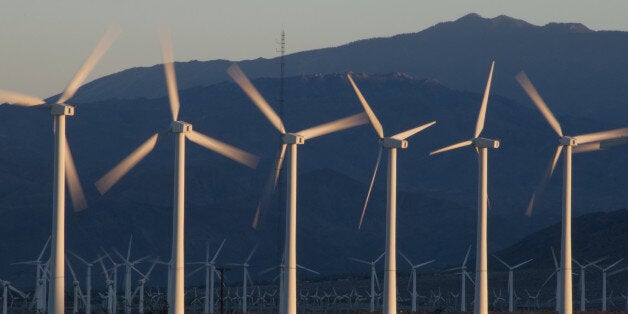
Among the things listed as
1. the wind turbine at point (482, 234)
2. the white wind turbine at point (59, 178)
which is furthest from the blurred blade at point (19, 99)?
the wind turbine at point (482, 234)

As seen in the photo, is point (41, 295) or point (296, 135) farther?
point (41, 295)

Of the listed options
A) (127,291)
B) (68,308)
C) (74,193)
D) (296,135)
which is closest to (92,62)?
(74,193)

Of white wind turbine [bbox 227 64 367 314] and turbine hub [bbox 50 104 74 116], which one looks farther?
white wind turbine [bbox 227 64 367 314]

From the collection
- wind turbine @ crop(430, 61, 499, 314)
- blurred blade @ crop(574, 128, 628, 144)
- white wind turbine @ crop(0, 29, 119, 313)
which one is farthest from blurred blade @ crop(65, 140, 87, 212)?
blurred blade @ crop(574, 128, 628, 144)

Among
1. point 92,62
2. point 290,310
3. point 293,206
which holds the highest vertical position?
point 92,62

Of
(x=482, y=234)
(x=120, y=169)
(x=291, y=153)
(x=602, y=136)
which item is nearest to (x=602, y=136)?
(x=602, y=136)

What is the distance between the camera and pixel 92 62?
227 ft

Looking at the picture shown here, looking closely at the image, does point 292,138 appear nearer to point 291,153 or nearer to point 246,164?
point 291,153

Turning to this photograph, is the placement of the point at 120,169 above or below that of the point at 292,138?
below

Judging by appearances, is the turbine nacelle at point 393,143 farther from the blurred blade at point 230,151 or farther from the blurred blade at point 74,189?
the blurred blade at point 74,189

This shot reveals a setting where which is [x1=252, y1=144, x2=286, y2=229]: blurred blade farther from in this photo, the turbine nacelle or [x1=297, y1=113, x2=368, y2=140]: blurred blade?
the turbine nacelle

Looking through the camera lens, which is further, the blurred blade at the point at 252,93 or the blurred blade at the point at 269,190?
the blurred blade at the point at 252,93

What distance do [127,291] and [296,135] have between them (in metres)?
55.5

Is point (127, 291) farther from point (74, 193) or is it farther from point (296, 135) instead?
point (74, 193)
